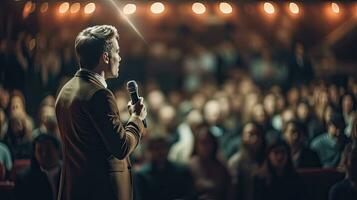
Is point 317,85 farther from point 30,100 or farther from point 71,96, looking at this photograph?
point 71,96

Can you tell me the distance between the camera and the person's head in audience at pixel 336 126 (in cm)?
909

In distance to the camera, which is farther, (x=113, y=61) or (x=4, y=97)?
(x=4, y=97)

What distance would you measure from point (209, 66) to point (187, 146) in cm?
1525

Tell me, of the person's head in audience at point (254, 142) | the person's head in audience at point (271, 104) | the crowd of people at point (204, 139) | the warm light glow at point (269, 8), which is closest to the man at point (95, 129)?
the crowd of people at point (204, 139)

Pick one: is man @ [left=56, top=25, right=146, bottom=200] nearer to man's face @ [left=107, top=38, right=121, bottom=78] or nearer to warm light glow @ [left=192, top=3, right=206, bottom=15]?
man's face @ [left=107, top=38, right=121, bottom=78]

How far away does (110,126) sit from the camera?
4.68 m

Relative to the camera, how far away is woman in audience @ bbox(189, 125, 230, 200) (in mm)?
7863

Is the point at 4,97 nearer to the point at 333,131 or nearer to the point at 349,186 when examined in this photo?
the point at 333,131

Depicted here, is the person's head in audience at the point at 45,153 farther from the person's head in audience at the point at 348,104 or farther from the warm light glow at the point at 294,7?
the person's head in audience at the point at 348,104

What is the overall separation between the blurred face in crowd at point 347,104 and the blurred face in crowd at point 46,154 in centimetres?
435

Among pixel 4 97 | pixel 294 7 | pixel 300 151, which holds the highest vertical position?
pixel 294 7

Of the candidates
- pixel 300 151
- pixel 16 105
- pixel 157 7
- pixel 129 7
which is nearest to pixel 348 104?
pixel 300 151

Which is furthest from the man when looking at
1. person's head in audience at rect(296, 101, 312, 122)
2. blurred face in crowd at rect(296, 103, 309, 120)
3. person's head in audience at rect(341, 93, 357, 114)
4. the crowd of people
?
blurred face in crowd at rect(296, 103, 309, 120)

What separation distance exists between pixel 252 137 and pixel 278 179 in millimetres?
733
